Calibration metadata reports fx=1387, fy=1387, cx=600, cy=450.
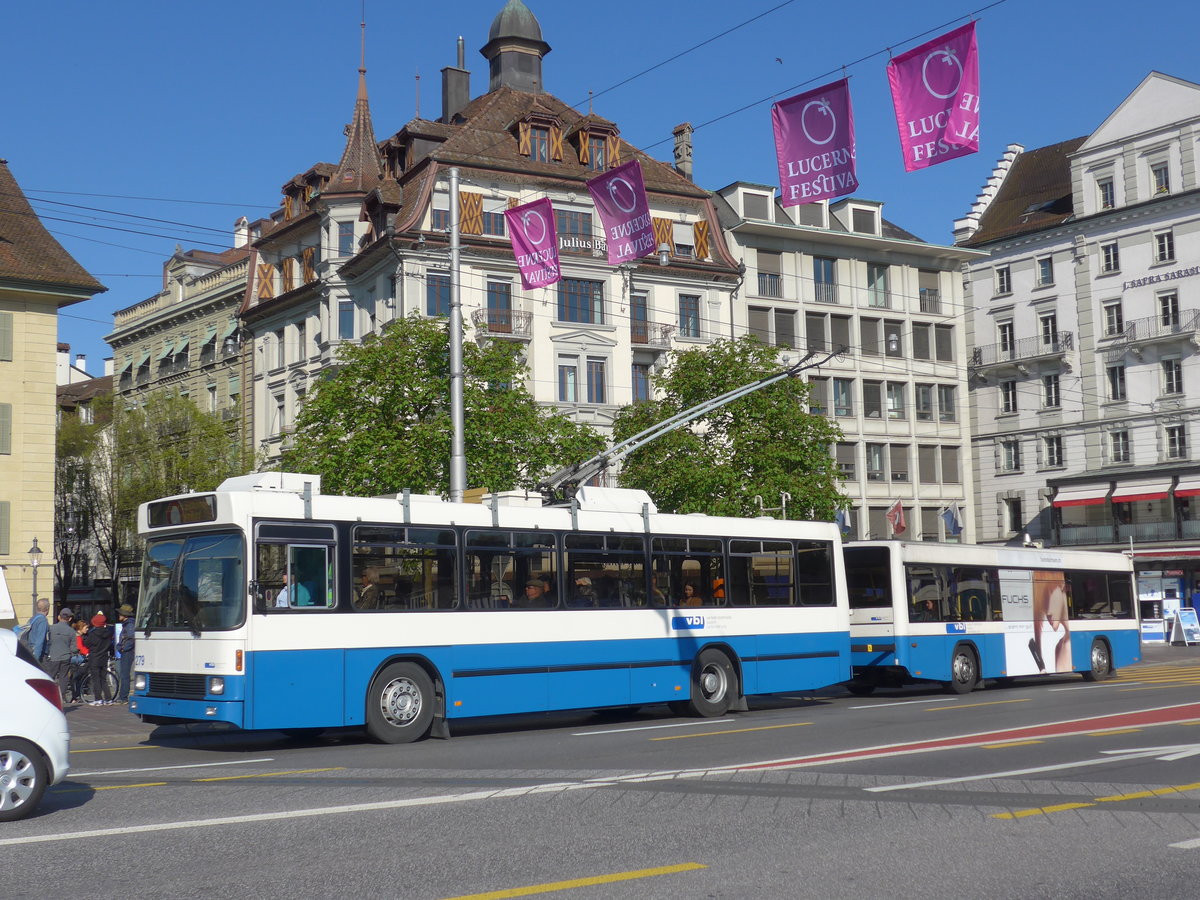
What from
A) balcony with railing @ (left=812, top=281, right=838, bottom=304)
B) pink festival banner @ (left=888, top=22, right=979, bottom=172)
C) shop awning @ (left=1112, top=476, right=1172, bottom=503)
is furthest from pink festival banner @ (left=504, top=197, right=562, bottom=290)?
shop awning @ (left=1112, top=476, right=1172, bottom=503)

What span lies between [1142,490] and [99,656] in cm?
4604

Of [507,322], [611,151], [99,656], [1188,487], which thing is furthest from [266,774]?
[1188,487]

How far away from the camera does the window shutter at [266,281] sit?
194 ft

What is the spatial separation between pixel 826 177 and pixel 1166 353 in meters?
45.5

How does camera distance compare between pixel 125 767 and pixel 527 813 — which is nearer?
pixel 527 813

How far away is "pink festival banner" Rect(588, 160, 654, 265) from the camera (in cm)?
2111

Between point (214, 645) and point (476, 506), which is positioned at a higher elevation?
point (476, 506)

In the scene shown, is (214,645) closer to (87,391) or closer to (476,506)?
(476,506)

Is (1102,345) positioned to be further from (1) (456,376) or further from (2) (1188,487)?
(1) (456,376)

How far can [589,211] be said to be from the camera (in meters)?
50.8

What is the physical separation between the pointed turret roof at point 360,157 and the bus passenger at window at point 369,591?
3984 centimetres

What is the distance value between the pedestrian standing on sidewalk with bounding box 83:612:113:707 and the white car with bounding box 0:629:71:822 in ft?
48.1

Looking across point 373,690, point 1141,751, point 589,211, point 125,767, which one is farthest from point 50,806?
point 589,211

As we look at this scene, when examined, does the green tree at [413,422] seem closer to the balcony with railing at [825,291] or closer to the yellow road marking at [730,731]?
the yellow road marking at [730,731]
